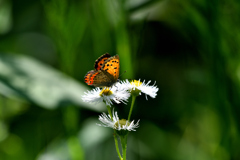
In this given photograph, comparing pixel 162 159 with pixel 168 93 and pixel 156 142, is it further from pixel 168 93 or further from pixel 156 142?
pixel 168 93

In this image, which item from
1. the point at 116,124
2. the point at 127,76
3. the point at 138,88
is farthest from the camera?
the point at 127,76

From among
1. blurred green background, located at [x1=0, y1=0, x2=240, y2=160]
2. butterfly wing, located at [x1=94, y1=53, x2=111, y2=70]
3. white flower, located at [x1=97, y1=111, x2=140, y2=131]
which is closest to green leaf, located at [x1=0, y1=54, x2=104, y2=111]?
blurred green background, located at [x1=0, y1=0, x2=240, y2=160]

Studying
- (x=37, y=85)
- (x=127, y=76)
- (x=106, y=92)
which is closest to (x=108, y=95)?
(x=106, y=92)

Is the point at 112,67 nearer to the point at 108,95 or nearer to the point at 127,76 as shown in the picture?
the point at 108,95

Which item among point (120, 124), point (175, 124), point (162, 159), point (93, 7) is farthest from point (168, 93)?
point (120, 124)

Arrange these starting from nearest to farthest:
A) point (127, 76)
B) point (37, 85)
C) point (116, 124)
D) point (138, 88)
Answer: point (116, 124), point (138, 88), point (127, 76), point (37, 85)

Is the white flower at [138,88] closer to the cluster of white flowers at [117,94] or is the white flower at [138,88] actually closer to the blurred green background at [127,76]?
the cluster of white flowers at [117,94]

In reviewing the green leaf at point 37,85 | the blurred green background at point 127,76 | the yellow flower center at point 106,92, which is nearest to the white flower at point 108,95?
the yellow flower center at point 106,92
